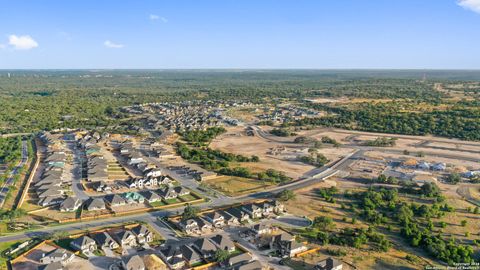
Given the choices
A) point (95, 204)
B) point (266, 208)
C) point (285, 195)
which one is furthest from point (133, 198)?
point (285, 195)

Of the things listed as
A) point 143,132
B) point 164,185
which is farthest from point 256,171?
point 143,132

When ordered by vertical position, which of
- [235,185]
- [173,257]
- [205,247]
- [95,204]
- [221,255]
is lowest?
[235,185]

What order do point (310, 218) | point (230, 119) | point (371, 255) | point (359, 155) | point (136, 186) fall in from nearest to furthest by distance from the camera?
point (371, 255), point (310, 218), point (136, 186), point (359, 155), point (230, 119)

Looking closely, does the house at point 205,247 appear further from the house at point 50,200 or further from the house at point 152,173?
the house at point 152,173

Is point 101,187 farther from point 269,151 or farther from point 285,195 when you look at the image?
point 269,151

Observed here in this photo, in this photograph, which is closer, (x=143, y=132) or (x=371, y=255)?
(x=371, y=255)

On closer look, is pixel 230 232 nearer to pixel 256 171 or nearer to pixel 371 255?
pixel 371 255

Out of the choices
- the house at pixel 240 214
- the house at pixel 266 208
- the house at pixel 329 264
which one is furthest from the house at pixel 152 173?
the house at pixel 329 264
